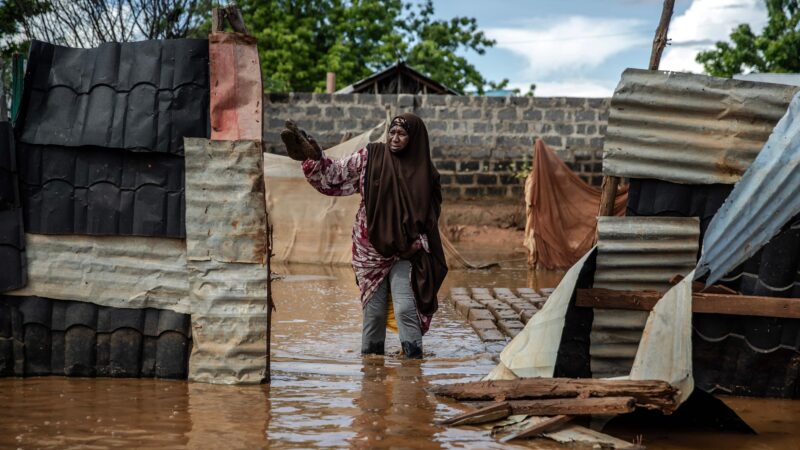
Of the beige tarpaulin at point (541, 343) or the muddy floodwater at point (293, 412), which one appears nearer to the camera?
the muddy floodwater at point (293, 412)

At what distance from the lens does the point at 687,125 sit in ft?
17.8

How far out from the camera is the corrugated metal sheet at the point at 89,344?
5.56 meters

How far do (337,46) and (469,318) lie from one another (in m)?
24.2

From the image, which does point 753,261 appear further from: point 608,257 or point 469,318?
point 469,318

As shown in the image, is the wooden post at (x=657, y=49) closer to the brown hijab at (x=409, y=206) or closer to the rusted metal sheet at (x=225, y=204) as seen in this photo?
the brown hijab at (x=409, y=206)

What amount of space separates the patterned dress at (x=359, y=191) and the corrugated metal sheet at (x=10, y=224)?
163 centimetres

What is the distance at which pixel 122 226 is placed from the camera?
218 inches

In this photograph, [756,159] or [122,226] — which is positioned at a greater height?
[756,159]

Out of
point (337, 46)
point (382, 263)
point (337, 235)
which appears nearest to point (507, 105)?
point (337, 235)

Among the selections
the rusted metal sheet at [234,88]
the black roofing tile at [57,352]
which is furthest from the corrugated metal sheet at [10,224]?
the rusted metal sheet at [234,88]

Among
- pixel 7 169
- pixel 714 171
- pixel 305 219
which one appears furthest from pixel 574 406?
pixel 305 219

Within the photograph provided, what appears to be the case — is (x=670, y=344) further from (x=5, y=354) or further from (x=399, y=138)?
(x=5, y=354)

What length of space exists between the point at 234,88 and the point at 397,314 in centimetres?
191

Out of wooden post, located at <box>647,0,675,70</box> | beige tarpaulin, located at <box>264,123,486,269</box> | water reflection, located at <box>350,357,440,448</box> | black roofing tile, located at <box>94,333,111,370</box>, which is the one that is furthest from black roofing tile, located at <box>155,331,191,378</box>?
beige tarpaulin, located at <box>264,123,486,269</box>
